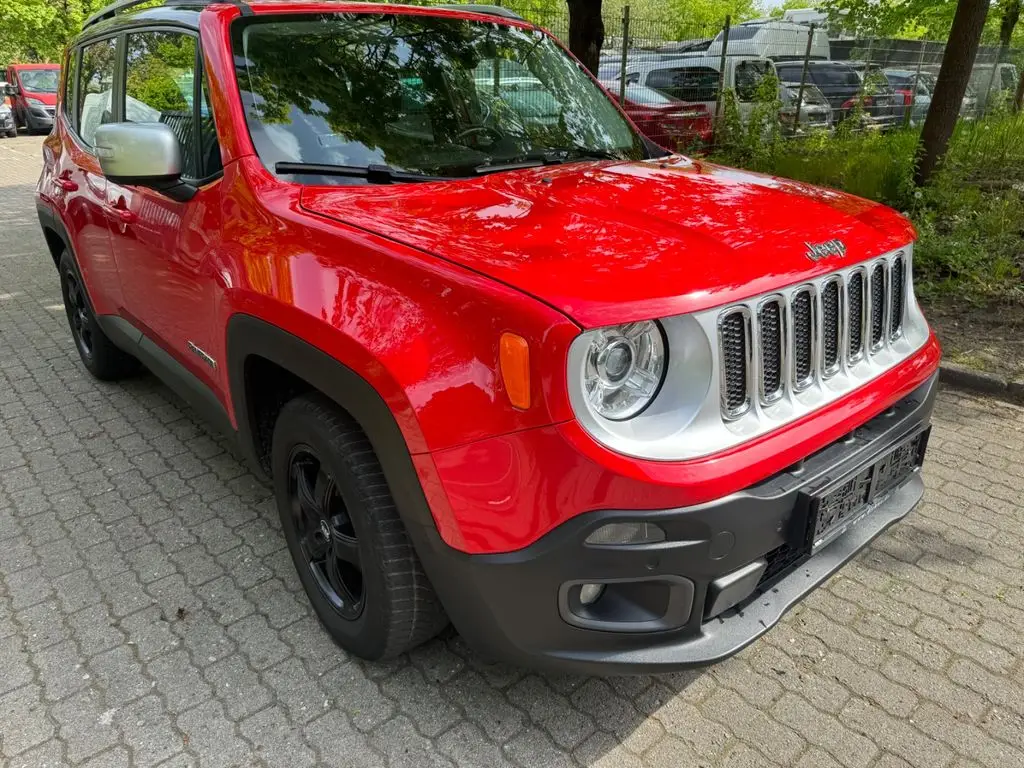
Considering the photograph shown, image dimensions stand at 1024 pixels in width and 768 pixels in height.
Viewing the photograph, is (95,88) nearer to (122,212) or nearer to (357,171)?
(122,212)

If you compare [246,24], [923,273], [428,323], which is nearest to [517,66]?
[246,24]

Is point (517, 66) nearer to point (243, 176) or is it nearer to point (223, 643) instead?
point (243, 176)

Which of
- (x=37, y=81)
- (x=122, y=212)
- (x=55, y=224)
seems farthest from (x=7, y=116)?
(x=122, y=212)

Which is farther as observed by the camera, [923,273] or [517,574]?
[923,273]

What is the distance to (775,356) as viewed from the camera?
1.94m

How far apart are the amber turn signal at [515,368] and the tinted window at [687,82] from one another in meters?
10.2

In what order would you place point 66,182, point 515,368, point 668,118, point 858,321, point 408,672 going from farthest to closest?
point 668,118
point 66,182
point 408,672
point 858,321
point 515,368

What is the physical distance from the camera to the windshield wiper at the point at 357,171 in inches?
94.8

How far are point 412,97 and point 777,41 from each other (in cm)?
1330

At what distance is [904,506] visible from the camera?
2416 millimetres

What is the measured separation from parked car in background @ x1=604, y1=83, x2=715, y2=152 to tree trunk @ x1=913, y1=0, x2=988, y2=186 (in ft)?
10.4

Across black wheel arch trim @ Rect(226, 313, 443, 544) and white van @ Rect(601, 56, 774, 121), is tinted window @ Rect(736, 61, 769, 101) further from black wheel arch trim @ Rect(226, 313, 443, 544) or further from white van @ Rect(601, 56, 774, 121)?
black wheel arch trim @ Rect(226, 313, 443, 544)

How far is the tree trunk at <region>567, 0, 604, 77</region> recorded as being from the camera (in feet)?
23.4

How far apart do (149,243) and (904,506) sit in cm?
286
